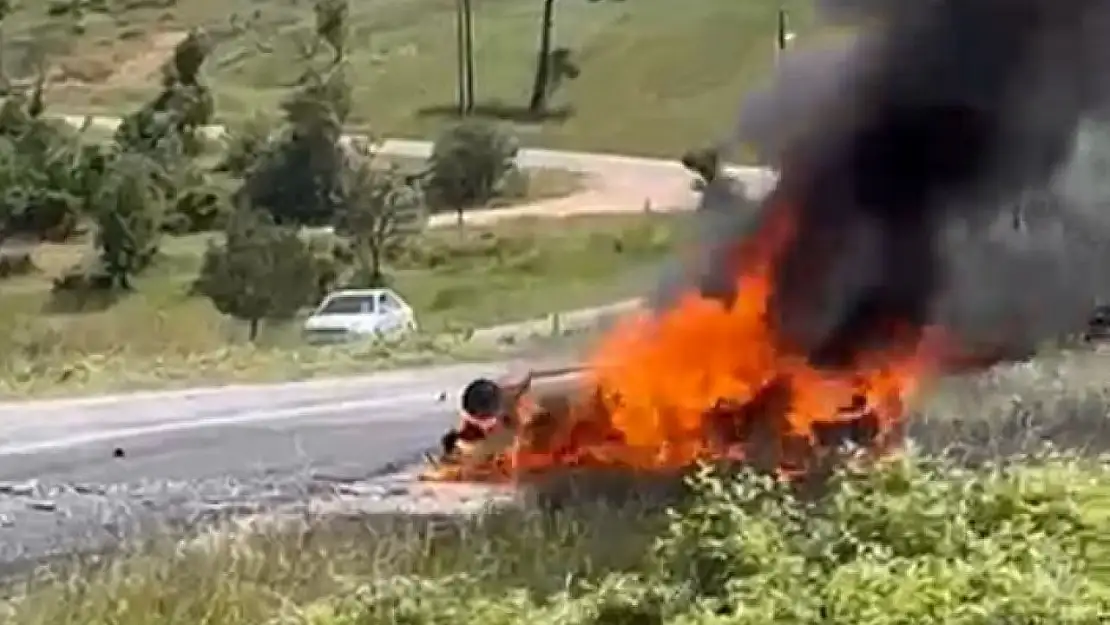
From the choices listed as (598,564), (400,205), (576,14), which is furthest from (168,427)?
(576,14)

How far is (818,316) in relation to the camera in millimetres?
16328

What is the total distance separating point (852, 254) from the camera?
16.1 meters

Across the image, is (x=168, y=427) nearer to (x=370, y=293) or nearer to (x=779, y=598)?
(x=779, y=598)

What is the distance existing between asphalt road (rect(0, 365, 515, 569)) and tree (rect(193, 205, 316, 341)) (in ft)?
48.9

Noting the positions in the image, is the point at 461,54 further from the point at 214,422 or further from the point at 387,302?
the point at 214,422

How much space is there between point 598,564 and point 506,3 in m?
77.4

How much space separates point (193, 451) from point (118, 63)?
68.2 metres

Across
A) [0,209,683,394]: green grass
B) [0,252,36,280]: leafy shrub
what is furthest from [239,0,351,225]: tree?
[0,252,36,280]: leafy shrub

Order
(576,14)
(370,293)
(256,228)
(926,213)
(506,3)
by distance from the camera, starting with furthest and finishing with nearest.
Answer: (506,3) < (576,14) < (256,228) < (370,293) < (926,213)

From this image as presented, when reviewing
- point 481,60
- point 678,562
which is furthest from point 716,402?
point 481,60

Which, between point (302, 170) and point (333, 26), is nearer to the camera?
point (302, 170)

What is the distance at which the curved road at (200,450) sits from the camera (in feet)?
53.7

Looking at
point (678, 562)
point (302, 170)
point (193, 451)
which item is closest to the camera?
point (678, 562)

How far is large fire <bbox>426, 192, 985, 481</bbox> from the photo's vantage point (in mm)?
15727
